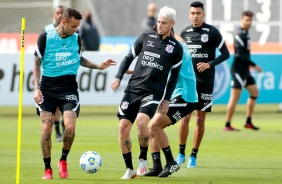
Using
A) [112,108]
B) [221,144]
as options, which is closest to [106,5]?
[112,108]

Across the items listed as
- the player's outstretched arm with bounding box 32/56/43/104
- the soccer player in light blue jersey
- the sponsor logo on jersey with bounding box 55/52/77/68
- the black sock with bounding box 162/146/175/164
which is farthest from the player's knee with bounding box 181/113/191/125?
the player's outstretched arm with bounding box 32/56/43/104

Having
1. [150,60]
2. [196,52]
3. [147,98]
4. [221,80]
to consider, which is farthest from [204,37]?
[221,80]

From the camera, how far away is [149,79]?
1269 cm

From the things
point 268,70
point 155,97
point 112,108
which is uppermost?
point 155,97

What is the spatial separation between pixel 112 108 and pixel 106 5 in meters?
12.5

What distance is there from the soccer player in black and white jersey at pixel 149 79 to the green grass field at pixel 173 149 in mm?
638

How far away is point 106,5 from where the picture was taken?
38938 mm

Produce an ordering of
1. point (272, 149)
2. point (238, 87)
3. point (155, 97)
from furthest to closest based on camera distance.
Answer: point (238, 87) < point (272, 149) < point (155, 97)

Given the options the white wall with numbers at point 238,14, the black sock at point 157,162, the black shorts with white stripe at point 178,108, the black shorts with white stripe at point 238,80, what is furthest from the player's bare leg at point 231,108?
the white wall with numbers at point 238,14

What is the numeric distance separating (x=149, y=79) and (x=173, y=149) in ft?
14.8

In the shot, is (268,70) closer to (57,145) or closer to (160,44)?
(57,145)

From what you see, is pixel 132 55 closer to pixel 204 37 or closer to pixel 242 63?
pixel 204 37

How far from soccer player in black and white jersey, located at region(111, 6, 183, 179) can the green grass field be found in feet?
2.09

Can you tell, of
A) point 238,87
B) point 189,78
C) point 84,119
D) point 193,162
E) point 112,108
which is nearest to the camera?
point 189,78
